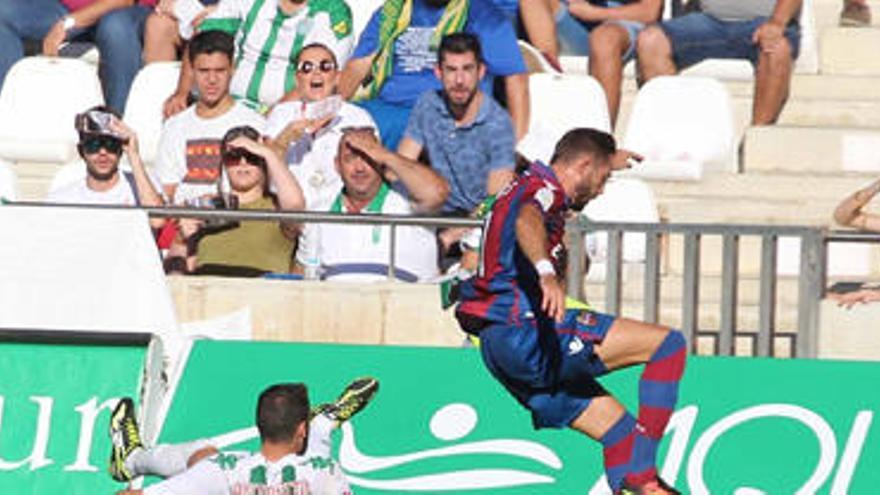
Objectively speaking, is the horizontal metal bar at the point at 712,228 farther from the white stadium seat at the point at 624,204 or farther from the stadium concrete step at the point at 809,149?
the stadium concrete step at the point at 809,149

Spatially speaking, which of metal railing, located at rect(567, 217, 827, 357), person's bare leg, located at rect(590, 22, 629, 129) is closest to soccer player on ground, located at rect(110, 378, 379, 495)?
metal railing, located at rect(567, 217, 827, 357)

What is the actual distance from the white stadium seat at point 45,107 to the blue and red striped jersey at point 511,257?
4012 mm

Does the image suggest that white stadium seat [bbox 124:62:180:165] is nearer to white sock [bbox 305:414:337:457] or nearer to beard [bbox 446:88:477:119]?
beard [bbox 446:88:477:119]

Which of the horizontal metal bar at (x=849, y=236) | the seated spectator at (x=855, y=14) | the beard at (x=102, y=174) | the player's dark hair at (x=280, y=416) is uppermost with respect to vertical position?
the seated spectator at (x=855, y=14)

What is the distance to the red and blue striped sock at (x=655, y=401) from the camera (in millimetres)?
11883

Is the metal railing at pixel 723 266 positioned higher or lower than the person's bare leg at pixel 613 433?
higher

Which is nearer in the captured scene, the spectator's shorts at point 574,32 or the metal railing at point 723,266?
the metal railing at point 723,266

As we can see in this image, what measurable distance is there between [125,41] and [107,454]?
385cm

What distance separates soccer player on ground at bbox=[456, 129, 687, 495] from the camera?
38.7ft

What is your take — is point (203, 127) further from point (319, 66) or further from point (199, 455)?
point (199, 455)

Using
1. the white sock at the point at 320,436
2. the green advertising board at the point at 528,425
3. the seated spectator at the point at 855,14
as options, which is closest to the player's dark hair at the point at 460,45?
the green advertising board at the point at 528,425

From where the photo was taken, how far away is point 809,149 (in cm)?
1520

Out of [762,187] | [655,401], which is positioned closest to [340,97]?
[762,187]

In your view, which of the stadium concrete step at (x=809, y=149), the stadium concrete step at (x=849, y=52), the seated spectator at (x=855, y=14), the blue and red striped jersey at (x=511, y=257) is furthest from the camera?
the seated spectator at (x=855, y=14)
